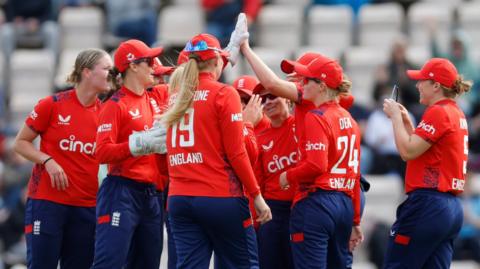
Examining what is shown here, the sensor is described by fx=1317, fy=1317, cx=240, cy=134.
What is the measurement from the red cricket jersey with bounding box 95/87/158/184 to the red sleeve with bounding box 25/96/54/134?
676 millimetres

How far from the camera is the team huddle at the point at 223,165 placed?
9.73 meters

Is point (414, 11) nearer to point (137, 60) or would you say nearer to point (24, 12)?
point (24, 12)

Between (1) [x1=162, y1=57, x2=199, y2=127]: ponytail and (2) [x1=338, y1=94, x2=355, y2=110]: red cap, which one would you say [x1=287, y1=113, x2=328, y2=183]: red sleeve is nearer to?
(2) [x1=338, y1=94, x2=355, y2=110]: red cap

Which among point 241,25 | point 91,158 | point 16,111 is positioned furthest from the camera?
point 16,111

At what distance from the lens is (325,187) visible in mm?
10250

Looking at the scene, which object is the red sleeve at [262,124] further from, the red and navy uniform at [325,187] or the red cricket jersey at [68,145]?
the red cricket jersey at [68,145]

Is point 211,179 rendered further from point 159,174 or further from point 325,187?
point 159,174

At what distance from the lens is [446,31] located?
57.7ft

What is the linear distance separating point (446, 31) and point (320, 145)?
795 centimetres

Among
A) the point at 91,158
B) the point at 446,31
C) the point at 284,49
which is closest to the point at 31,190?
the point at 91,158

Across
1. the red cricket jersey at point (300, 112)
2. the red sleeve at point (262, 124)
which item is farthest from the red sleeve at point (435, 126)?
the red sleeve at point (262, 124)

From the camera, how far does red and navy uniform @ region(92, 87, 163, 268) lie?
1044 cm

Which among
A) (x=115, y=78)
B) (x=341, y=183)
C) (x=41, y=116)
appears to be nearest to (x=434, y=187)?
(x=341, y=183)

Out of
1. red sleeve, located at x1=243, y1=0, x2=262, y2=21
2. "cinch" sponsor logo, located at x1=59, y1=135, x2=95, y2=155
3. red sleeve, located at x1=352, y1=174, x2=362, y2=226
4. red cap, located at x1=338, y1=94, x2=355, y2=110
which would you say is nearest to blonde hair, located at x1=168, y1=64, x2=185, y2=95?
"cinch" sponsor logo, located at x1=59, y1=135, x2=95, y2=155
